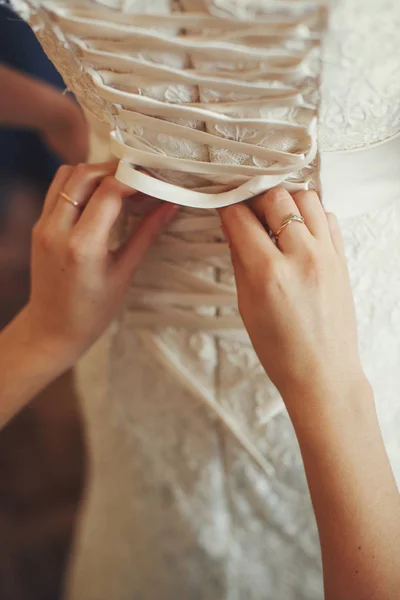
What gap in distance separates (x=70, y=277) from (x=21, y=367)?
0.41 ft

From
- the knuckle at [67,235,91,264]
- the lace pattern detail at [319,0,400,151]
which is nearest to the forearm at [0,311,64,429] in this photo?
the knuckle at [67,235,91,264]

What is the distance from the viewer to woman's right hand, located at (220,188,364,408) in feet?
1.54

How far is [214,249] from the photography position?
56 centimetres

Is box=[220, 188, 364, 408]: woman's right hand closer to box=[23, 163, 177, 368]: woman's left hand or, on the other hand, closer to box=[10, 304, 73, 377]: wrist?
box=[23, 163, 177, 368]: woman's left hand

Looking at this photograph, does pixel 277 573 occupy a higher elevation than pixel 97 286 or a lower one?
lower

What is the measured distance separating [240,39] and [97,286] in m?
0.26

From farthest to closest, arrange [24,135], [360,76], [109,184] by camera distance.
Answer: [24,135] < [109,184] < [360,76]

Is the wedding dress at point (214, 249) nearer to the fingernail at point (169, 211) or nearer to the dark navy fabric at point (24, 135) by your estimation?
the fingernail at point (169, 211)

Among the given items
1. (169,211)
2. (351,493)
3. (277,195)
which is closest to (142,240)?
(169,211)

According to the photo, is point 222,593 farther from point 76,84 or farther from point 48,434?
point 48,434

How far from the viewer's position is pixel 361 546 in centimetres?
46

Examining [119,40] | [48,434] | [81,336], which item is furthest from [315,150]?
[48,434]

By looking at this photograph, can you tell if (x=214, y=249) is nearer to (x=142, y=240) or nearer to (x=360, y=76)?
(x=142, y=240)

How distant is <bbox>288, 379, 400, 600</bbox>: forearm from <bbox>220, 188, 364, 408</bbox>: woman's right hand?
0.02 m
